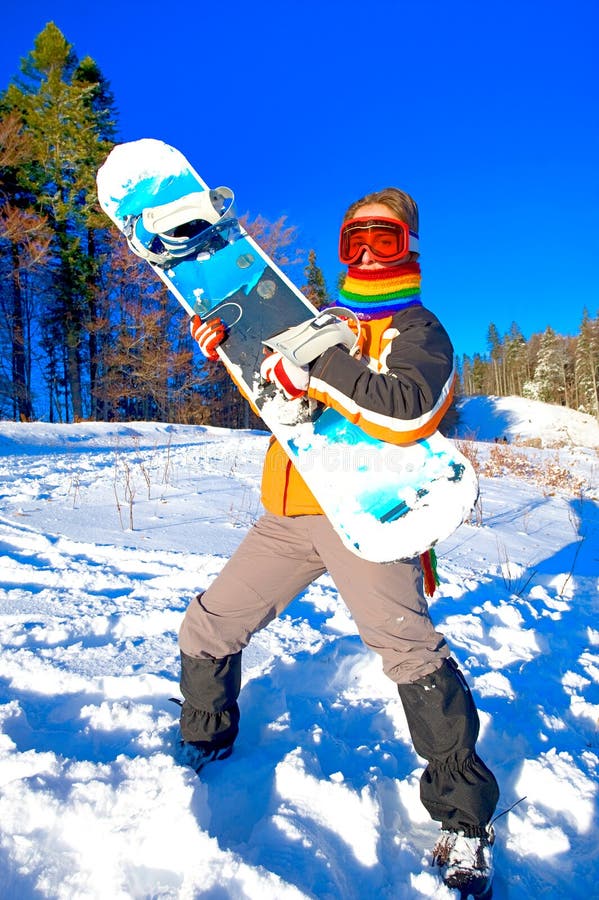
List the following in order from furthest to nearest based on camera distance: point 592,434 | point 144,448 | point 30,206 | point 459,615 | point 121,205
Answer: point 592,434
point 30,206
point 144,448
point 459,615
point 121,205

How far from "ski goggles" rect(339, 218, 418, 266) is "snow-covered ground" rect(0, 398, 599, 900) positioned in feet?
5.15

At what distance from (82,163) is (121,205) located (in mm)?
17179

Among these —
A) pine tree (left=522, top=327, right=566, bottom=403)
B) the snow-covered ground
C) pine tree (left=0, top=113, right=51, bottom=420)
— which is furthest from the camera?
pine tree (left=522, top=327, right=566, bottom=403)

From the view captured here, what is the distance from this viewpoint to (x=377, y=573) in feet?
4.86

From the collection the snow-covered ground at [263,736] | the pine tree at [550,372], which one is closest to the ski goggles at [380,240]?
the snow-covered ground at [263,736]

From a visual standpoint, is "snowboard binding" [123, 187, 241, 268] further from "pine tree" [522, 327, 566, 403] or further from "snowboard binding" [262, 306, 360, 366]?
"pine tree" [522, 327, 566, 403]

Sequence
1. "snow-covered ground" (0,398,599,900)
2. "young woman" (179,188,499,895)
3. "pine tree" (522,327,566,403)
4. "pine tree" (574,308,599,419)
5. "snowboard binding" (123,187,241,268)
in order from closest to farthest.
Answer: "snow-covered ground" (0,398,599,900), "young woman" (179,188,499,895), "snowboard binding" (123,187,241,268), "pine tree" (574,308,599,419), "pine tree" (522,327,566,403)

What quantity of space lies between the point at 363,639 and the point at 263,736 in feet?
2.13

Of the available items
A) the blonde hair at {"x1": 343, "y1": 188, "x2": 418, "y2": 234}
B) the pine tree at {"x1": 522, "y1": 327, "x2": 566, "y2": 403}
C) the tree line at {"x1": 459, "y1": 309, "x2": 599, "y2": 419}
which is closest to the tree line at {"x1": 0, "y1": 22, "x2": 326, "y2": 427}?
the blonde hair at {"x1": 343, "y1": 188, "x2": 418, "y2": 234}

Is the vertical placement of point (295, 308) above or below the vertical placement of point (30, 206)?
below

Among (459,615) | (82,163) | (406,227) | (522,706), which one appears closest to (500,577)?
(459,615)

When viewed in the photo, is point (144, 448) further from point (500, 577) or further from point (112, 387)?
point (112, 387)

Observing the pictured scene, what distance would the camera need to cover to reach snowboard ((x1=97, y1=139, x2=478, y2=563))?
1499mm

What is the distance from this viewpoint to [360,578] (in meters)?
1.50
